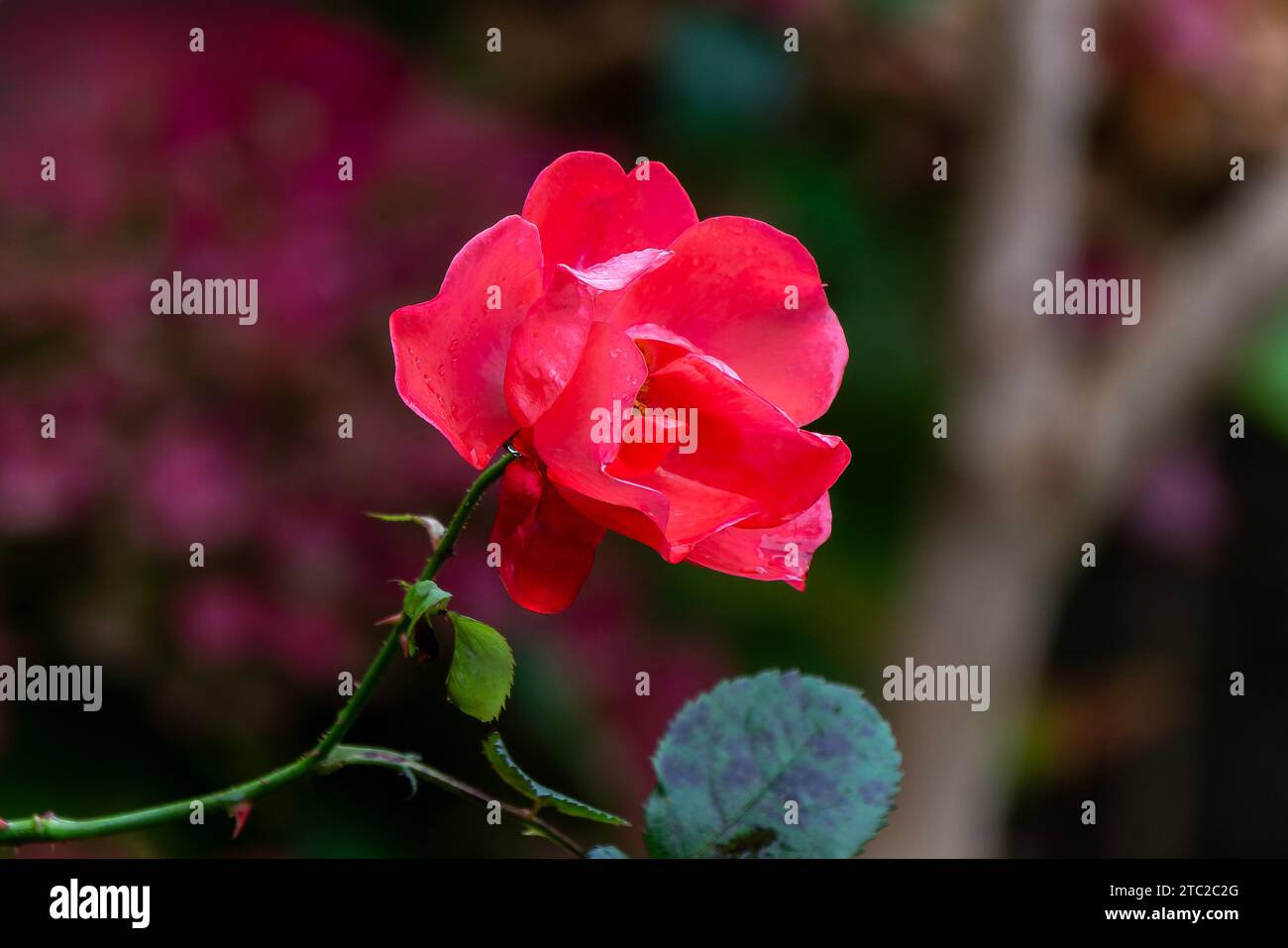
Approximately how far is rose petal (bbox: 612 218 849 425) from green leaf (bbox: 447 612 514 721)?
97 millimetres

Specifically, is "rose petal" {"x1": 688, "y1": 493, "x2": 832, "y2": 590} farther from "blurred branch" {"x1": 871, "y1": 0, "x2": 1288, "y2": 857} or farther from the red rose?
"blurred branch" {"x1": 871, "y1": 0, "x2": 1288, "y2": 857}

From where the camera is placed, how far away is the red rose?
1.23 feet

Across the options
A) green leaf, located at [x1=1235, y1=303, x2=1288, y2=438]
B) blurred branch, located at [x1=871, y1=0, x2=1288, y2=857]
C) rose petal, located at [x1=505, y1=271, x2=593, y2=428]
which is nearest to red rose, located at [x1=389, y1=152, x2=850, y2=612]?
rose petal, located at [x1=505, y1=271, x2=593, y2=428]

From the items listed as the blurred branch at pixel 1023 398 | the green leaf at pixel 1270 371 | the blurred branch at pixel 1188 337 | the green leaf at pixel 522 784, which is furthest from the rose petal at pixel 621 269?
the green leaf at pixel 1270 371

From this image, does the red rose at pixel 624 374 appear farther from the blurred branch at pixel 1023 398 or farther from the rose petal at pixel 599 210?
the blurred branch at pixel 1023 398

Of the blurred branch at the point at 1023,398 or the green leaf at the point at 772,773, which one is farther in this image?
the blurred branch at the point at 1023,398

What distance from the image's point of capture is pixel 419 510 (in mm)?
1595

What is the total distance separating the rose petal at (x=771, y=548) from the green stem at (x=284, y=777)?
64 mm

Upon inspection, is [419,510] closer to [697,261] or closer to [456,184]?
[456,184]

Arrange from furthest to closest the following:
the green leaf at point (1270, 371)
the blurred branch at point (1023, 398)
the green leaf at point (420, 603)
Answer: the green leaf at point (1270, 371) < the blurred branch at point (1023, 398) < the green leaf at point (420, 603)

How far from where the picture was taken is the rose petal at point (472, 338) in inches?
14.8

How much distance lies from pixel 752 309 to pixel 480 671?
135 millimetres

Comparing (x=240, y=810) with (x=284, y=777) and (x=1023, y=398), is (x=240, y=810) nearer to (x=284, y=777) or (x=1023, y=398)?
(x=284, y=777)

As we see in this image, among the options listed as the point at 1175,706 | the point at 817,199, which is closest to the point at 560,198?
the point at 817,199
